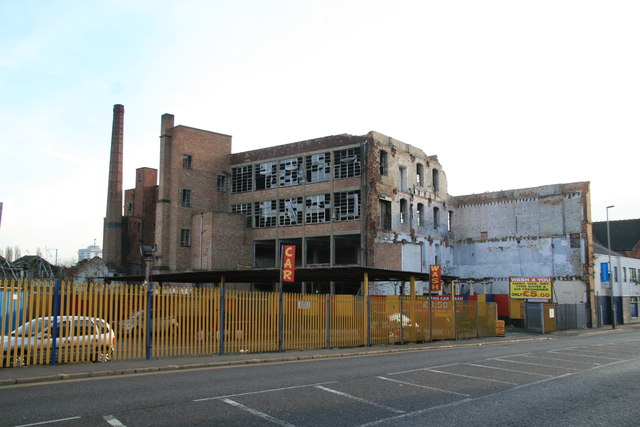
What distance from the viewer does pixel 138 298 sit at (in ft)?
51.9

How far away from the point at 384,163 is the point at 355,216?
17.6ft

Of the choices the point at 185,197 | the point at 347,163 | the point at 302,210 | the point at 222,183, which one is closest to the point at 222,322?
the point at 347,163

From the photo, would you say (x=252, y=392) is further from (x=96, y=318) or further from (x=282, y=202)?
(x=282, y=202)

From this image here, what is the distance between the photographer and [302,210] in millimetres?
49125

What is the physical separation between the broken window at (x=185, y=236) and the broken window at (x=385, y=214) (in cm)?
1759

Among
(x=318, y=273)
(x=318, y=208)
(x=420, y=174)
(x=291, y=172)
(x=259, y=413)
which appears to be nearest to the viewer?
(x=259, y=413)

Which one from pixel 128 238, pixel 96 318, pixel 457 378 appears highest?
pixel 128 238

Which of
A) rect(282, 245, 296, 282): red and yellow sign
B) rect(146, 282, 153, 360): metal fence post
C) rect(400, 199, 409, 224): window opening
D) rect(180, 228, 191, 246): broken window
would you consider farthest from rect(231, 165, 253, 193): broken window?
rect(146, 282, 153, 360): metal fence post

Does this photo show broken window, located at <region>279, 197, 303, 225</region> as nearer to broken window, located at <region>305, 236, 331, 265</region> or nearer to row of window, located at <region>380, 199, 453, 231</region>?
broken window, located at <region>305, 236, 331, 265</region>

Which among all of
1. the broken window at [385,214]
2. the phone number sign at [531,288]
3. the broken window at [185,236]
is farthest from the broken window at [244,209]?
the phone number sign at [531,288]

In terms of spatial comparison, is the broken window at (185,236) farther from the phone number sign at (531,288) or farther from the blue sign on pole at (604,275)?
the blue sign on pole at (604,275)

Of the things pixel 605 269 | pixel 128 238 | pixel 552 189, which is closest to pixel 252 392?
pixel 552 189

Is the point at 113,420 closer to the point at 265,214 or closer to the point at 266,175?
the point at 265,214

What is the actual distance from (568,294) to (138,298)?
4124 centimetres
